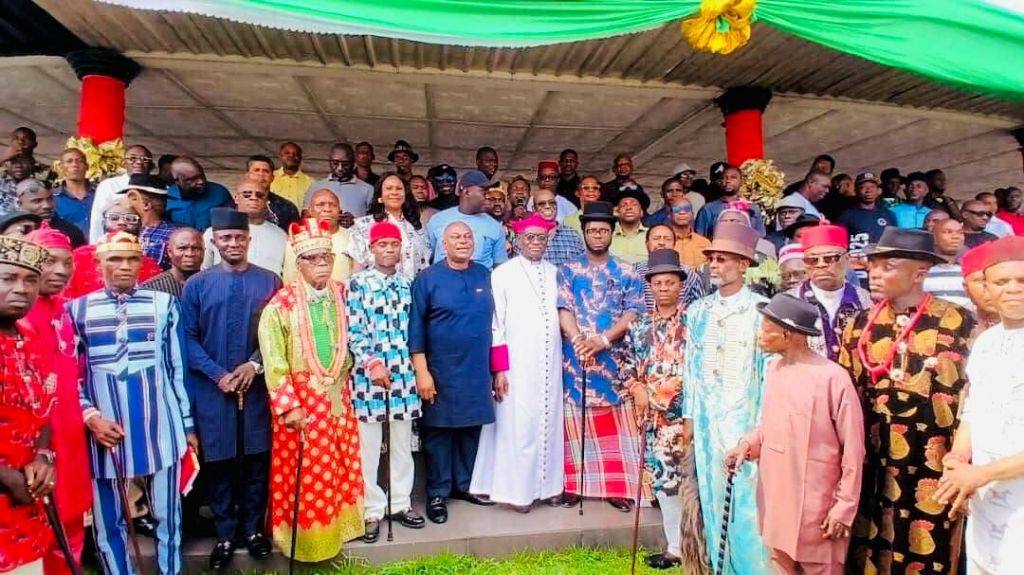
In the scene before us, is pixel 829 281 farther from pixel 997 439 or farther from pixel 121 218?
pixel 121 218

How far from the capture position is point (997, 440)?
7.35 ft

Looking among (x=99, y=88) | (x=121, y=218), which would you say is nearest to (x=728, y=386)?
(x=121, y=218)

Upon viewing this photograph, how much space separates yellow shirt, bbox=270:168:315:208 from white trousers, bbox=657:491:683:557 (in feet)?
14.3

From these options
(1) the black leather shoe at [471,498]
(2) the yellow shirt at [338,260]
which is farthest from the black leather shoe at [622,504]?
(2) the yellow shirt at [338,260]

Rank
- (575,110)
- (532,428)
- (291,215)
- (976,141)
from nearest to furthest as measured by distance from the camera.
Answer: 1. (532,428)
2. (291,215)
3. (575,110)
4. (976,141)

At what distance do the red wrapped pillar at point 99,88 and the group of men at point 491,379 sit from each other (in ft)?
1.86

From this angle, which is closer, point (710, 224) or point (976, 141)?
point (710, 224)

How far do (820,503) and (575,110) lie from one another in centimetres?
542

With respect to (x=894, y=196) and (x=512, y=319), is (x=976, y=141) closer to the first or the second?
(x=894, y=196)

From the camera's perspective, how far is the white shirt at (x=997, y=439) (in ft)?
7.22

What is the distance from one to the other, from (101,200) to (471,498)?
3.68m

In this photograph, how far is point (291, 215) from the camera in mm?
5312

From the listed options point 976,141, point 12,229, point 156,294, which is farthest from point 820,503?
point 976,141

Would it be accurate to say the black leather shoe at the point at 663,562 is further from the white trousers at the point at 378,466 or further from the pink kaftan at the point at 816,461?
the white trousers at the point at 378,466
